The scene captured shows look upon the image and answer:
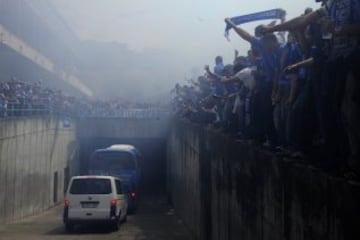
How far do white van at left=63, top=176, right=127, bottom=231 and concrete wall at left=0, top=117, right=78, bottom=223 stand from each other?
304 centimetres

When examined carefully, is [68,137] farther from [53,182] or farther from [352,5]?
[352,5]

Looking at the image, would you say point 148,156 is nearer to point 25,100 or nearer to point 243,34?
point 25,100

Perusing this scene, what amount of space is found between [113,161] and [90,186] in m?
8.52

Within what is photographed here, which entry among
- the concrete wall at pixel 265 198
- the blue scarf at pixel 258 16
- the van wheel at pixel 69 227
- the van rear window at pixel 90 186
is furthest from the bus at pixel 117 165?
the blue scarf at pixel 258 16

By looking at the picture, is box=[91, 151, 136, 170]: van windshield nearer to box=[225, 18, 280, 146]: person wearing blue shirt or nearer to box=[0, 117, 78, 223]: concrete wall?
box=[0, 117, 78, 223]: concrete wall

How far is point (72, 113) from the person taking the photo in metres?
43.0

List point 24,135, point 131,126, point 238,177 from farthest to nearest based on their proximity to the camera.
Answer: point 131,126 → point 24,135 → point 238,177

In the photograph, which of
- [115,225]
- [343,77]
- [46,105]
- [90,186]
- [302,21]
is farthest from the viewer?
[46,105]

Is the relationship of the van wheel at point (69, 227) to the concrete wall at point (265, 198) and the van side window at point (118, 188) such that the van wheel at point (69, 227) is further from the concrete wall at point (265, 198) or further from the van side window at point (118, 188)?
the concrete wall at point (265, 198)

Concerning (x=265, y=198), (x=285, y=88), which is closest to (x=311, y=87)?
(x=285, y=88)

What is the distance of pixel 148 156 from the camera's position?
4884 cm

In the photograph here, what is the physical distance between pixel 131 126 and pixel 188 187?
74.3ft

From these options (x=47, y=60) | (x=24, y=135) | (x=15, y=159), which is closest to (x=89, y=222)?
(x=15, y=159)

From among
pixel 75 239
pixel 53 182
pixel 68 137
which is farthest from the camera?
pixel 68 137
